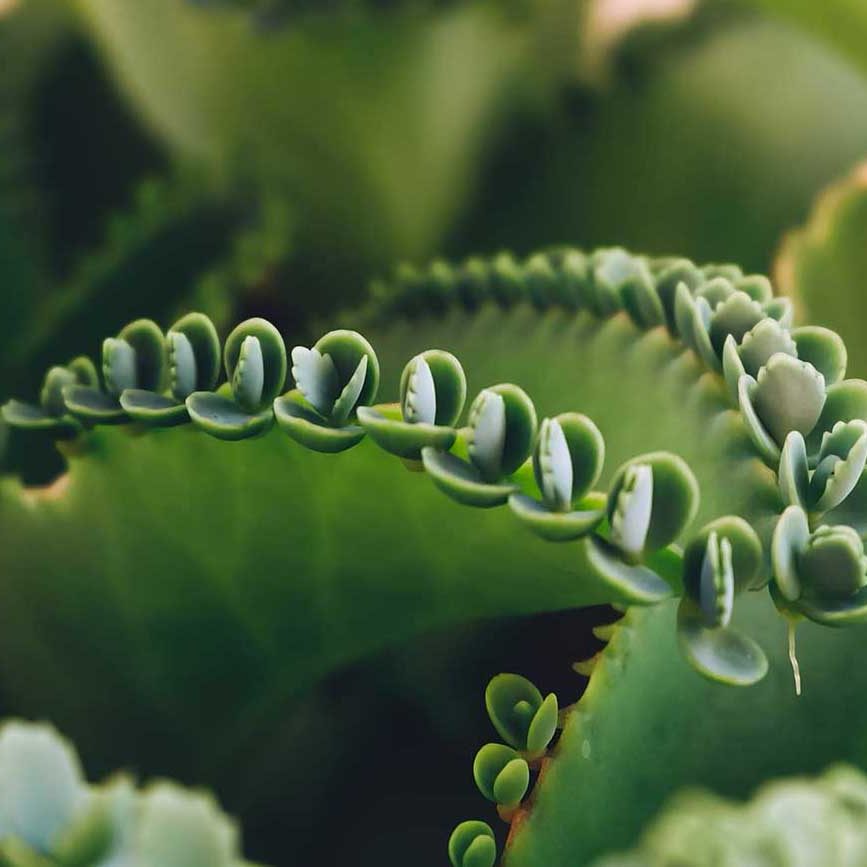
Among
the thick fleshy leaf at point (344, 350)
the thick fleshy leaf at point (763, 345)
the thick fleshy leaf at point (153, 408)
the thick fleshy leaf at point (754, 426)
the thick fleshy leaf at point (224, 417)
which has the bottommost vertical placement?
the thick fleshy leaf at point (153, 408)

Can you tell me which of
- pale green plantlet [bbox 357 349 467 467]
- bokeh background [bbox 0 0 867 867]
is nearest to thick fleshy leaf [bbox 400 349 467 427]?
pale green plantlet [bbox 357 349 467 467]

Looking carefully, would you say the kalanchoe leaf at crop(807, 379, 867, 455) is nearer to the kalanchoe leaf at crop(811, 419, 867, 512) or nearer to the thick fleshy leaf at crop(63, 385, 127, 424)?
the kalanchoe leaf at crop(811, 419, 867, 512)

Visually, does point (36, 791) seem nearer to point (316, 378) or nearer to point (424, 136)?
point (316, 378)

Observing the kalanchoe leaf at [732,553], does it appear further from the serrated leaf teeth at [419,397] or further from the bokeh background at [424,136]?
the bokeh background at [424,136]

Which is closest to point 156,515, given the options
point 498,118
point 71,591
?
point 71,591

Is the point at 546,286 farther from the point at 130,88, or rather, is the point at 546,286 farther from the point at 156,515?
the point at 130,88

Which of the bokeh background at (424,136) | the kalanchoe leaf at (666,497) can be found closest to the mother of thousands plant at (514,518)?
the kalanchoe leaf at (666,497)
